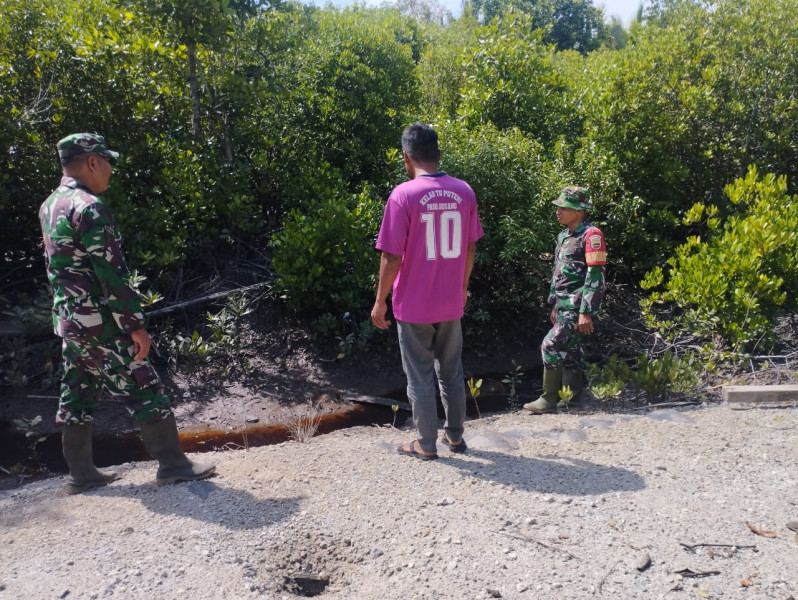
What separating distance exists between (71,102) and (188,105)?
4.25 feet

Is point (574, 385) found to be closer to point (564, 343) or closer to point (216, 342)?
point (564, 343)

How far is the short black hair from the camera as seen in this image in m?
3.86

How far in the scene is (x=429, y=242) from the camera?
3.84 meters

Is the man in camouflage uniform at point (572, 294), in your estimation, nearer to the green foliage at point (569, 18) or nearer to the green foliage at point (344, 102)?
the green foliage at point (344, 102)

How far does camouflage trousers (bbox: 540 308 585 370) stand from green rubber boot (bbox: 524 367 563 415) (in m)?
0.07

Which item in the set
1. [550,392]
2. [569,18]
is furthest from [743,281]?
[569,18]

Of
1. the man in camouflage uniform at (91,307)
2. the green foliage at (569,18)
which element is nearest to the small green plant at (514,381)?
the man in camouflage uniform at (91,307)

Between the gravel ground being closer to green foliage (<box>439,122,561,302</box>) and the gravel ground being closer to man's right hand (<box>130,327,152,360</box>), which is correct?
man's right hand (<box>130,327,152,360</box>)

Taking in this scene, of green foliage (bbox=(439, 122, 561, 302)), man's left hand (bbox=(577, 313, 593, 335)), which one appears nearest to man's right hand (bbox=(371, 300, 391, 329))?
man's left hand (bbox=(577, 313, 593, 335))

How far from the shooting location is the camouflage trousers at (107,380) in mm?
3625

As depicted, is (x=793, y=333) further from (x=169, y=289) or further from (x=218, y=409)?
(x=169, y=289)

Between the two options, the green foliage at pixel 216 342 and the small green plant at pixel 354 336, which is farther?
the small green plant at pixel 354 336

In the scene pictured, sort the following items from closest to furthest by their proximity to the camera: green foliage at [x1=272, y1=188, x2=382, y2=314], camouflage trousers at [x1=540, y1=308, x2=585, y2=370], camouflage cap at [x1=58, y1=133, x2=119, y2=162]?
camouflage cap at [x1=58, y1=133, x2=119, y2=162] → camouflage trousers at [x1=540, y1=308, x2=585, y2=370] → green foliage at [x1=272, y1=188, x2=382, y2=314]

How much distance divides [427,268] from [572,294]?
1.89 m
